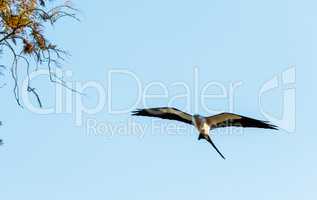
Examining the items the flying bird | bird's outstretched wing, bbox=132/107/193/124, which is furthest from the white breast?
bird's outstretched wing, bbox=132/107/193/124

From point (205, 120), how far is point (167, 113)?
69cm

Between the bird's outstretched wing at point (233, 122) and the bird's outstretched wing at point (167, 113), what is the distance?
1.36ft

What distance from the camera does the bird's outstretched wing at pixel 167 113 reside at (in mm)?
13594

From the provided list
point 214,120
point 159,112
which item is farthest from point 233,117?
point 159,112

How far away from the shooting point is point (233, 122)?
13758 millimetres

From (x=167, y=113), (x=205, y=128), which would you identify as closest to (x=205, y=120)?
(x=205, y=128)

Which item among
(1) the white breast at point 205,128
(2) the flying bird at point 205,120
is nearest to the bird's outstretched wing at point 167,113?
(2) the flying bird at point 205,120

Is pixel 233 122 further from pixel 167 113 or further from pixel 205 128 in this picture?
pixel 167 113

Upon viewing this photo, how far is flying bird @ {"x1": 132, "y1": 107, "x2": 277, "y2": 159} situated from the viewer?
1340cm

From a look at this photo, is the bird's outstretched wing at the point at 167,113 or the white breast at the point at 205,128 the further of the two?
the bird's outstretched wing at the point at 167,113

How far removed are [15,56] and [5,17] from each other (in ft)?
1.68

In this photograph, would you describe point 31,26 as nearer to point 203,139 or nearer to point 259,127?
point 203,139

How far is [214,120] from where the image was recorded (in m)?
13.4

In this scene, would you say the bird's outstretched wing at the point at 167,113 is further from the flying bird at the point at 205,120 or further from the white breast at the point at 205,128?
the white breast at the point at 205,128
